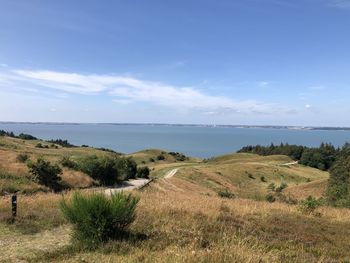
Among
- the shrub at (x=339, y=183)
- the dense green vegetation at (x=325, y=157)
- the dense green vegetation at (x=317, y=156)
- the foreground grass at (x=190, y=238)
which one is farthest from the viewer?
the dense green vegetation at (x=317, y=156)

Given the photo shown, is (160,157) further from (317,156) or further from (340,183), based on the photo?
(340,183)

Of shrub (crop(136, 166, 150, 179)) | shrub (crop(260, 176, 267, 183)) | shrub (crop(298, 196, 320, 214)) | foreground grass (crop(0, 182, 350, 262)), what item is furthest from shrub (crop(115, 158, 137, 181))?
foreground grass (crop(0, 182, 350, 262))

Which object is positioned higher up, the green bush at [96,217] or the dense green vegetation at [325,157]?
the green bush at [96,217]

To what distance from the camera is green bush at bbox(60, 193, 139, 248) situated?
26.5 ft

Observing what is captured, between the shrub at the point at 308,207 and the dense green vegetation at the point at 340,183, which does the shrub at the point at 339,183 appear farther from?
the shrub at the point at 308,207

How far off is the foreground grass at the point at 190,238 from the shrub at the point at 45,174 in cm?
1974

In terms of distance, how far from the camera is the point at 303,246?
9.54 meters

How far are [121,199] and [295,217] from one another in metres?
8.04

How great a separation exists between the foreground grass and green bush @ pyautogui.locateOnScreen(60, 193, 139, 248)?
12.6 inches

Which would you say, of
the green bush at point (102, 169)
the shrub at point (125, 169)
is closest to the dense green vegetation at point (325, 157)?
the green bush at point (102, 169)

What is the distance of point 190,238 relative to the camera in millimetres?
8625

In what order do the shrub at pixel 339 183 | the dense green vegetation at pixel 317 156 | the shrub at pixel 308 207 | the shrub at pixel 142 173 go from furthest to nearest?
the dense green vegetation at pixel 317 156 → the shrub at pixel 142 173 → the shrub at pixel 339 183 → the shrub at pixel 308 207

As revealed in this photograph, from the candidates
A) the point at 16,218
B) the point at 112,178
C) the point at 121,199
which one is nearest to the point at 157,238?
the point at 121,199

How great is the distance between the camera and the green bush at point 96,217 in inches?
318
